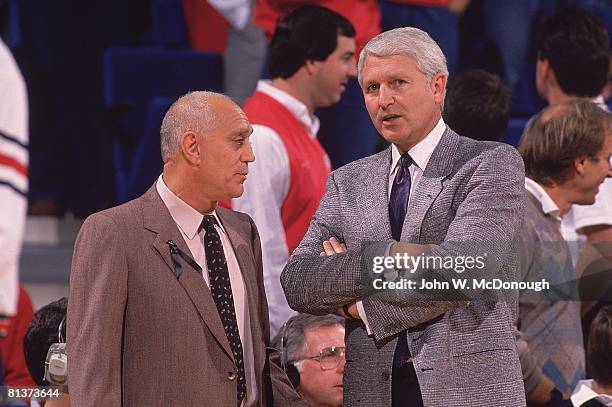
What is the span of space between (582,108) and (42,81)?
224 cm

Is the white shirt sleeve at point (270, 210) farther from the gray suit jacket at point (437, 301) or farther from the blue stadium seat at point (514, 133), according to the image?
the blue stadium seat at point (514, 133)

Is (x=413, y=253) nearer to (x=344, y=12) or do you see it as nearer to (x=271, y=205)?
(x=271, y=205)

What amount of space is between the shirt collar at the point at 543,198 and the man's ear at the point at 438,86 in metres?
0.69

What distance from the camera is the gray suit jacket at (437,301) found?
100 inches

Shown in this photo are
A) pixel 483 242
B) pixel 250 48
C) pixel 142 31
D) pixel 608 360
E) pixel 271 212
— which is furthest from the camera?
pixel 142 31

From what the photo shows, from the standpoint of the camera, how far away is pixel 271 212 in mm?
3682

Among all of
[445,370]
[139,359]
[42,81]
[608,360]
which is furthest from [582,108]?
[42,81]

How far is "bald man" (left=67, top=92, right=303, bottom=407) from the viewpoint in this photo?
8.75 feet

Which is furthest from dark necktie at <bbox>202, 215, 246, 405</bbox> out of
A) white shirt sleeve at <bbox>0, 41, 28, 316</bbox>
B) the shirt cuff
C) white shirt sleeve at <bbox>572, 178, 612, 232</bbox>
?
white shirt sleeve at <bbox>572, 178, 612, 232</bbox>

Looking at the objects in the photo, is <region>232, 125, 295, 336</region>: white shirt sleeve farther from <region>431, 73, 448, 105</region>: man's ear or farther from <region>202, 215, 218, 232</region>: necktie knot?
<region>431, 73, 448, 105</region>: man's ear

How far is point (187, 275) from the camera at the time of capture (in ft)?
9.02

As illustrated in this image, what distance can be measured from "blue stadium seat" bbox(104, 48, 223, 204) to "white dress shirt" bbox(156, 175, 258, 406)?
1.67m

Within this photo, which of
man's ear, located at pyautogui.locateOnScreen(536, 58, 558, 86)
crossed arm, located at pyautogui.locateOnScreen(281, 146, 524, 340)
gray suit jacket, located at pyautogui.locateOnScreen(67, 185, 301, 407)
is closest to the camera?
crossed arm, located at pyautogui.locateOnScreen(281, 146, 524, 340)

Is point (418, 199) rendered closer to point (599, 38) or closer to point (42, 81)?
point (599, 38)
